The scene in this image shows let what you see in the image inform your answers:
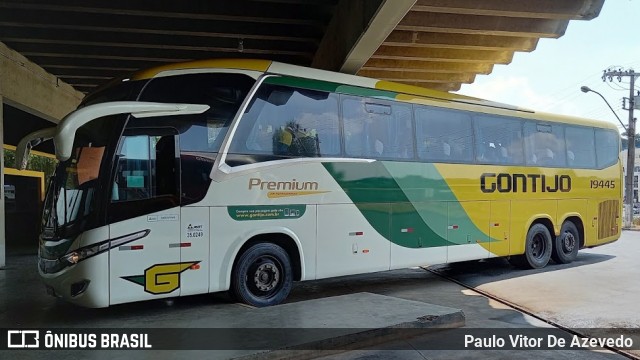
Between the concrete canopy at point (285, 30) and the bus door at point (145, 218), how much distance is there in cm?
404

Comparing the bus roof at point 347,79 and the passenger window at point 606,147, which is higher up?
the bus roof at point 347,79

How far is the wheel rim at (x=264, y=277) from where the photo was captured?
24.9ft

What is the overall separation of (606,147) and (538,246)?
11.5ft

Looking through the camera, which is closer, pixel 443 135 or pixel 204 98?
pixel 204 98

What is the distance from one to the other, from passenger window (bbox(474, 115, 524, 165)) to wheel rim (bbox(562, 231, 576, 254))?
2.58 m

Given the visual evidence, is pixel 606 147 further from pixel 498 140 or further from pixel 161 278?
pixel 161 278

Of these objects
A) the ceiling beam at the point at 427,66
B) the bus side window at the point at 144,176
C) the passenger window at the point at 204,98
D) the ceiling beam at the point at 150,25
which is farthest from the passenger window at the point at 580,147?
the bus side window at the point at 144,176

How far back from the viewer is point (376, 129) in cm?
882

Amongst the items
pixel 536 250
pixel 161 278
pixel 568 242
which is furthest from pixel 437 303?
pixel 568 242

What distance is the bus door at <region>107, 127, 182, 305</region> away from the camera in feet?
20.9

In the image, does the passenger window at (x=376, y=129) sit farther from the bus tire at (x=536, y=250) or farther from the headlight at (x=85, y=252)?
the bus tire at (x=536, y=250)

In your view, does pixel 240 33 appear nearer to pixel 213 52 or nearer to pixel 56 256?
pixel 213 52

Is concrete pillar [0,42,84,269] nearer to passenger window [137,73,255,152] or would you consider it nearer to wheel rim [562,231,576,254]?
passenger window [137,73,255,152]

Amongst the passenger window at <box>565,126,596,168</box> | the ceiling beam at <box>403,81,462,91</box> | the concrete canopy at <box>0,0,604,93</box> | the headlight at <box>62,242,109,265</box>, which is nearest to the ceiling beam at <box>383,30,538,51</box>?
the concrete canopy at <box>0,0,604,93</box>
